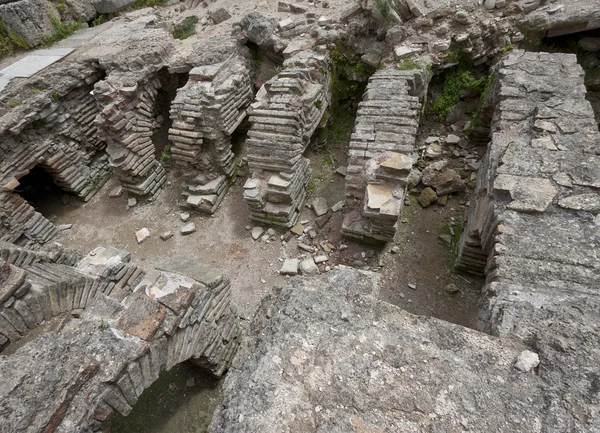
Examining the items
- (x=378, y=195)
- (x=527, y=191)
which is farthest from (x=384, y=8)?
(x=527, y=191)

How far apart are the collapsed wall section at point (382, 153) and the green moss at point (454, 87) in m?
1.03

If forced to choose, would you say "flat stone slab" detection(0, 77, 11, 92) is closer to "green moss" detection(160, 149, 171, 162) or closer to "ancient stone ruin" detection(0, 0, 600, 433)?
"ancient stone ruin" detection(0, 0, 600, 433)

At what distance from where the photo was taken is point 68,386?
196 cm

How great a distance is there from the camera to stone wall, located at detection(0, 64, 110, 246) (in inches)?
208

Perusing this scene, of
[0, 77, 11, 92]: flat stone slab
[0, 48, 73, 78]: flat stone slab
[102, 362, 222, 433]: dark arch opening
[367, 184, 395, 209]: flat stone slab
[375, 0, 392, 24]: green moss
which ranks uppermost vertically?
[0, 48, 73, 78]: flat stone slab

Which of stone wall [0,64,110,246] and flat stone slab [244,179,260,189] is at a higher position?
stone wall [0,64,110,246]

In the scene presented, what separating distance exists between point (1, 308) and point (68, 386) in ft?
3.51

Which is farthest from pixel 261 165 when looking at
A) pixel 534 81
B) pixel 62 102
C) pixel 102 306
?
pixel 62 102

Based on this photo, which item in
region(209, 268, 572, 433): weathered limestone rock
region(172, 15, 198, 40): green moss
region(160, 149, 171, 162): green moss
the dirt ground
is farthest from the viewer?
region(172, 15, 198, 40): green moss

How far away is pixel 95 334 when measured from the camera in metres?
2.22

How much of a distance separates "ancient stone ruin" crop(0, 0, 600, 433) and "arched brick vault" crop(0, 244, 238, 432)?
0.02 metres

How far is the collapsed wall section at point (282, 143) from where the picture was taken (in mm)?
4641

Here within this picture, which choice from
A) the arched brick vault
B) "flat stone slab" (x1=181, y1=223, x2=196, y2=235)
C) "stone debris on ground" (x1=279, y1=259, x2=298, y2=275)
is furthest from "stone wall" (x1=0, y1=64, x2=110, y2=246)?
"stone debris on ground" (x1=279, y1=259, x2=298, y2=275)

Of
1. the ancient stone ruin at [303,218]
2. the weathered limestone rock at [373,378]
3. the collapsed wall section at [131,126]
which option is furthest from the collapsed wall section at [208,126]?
the weathered limestone rock at [373,378]
